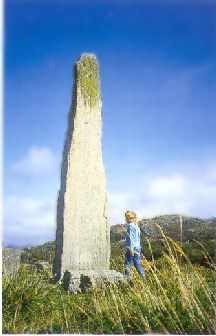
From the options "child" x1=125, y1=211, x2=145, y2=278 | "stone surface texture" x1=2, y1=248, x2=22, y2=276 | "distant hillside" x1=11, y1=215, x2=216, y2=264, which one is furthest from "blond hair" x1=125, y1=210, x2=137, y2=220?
"stone surface texture" x1=2, y1=248, x2=22, y2=276

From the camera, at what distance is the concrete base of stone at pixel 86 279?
6418mm

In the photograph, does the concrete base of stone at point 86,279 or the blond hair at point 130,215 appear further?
the blond hair at point 130,215

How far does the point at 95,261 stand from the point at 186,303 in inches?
130

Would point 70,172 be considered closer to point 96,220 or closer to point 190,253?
point 96,220

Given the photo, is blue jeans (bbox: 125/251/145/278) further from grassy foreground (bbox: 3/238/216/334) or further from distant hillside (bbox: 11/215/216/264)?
grassy foreground (bbox: 3/238/216/334)

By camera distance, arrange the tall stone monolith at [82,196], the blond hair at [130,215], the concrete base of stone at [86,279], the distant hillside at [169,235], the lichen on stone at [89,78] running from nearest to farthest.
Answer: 1. the concrete base of stone at [86,279]
2. the blond hair at [130,215]
3. the tall stone monolith at [82,196]
4. the lichen on stone at [89,78]
5. the distant hillside at [169,235]

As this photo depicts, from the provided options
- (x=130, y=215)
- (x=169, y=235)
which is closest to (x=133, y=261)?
(x=130, y=215)

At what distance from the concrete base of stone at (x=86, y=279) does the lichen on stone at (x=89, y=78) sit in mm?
2016

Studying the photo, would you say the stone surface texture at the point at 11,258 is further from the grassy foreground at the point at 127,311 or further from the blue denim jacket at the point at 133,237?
the grassy foreground at the point at 127,311

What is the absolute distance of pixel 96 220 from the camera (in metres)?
7.29

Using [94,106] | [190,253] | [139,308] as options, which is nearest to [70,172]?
[94,106]

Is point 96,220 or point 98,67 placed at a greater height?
point 98,67

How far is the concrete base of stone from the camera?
6418mm

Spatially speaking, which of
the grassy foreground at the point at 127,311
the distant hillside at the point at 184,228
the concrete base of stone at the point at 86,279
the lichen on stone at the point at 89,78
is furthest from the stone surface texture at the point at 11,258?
the distant hillside at the point at 184,228
